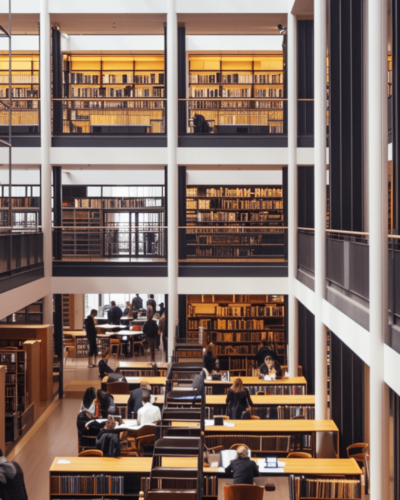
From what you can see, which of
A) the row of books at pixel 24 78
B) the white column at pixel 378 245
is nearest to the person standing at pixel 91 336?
the row of books at pixel 24 78

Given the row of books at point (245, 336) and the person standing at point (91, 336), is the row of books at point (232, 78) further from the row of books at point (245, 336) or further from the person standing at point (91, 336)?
the person standing at point (91, 336)

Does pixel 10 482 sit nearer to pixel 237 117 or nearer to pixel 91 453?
pixel 91 453

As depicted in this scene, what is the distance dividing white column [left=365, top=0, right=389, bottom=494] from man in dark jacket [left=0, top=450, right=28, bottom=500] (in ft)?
11.5

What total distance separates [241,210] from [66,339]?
5.65 metres

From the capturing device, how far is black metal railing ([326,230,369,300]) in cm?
656

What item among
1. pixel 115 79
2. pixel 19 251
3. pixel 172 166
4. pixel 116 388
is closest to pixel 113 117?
pixel 115 79

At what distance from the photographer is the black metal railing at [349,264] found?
21.5 ft

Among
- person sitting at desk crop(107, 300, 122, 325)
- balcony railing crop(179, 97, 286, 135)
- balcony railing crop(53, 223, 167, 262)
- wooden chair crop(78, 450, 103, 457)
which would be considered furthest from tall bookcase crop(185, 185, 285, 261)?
wooden chair crop(78, 450, 103, 457)

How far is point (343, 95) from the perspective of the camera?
369 inches

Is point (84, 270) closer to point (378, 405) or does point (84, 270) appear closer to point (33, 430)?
point (33, 430)

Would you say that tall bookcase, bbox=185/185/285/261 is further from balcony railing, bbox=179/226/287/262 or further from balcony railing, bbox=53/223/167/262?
balcony railing, bbox=53/223/167/262

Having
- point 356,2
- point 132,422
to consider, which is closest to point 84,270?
point 132,422

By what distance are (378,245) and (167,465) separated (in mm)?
3564

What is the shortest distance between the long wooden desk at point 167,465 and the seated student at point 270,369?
405 centimetres
